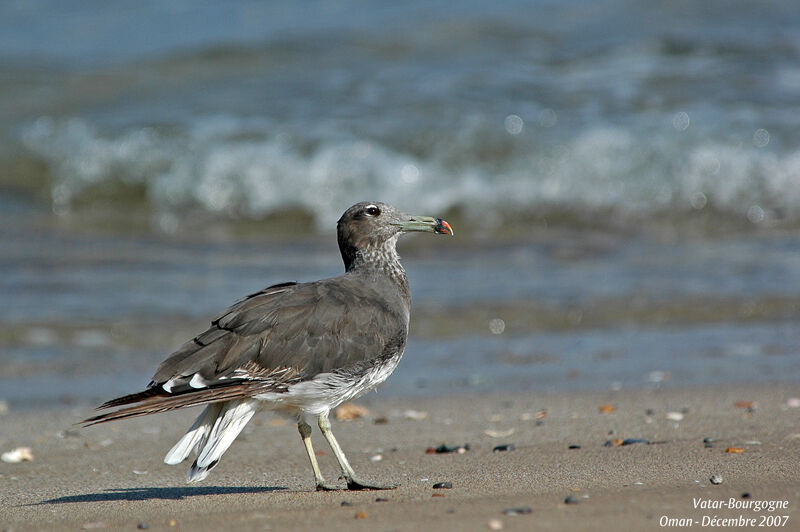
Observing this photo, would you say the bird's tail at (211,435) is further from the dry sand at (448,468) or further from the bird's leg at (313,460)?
the bird's leg at (313,460)

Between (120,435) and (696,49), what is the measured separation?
555 inches

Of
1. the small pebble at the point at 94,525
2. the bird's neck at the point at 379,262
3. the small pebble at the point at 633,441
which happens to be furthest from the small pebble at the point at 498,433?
the small pebble at the point at 94,525

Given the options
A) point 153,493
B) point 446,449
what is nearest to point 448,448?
point 446,449

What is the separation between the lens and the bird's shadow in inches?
199

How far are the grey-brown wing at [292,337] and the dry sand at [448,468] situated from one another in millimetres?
612

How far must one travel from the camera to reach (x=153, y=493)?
525 centimetres

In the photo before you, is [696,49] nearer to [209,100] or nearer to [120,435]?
[209,100]

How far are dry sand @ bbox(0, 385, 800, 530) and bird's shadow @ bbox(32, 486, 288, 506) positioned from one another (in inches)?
0.6

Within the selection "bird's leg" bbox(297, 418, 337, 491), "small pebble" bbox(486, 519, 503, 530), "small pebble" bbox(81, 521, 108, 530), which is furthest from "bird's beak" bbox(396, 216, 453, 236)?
"small pebble" bbox(81, 521, 108, 530)

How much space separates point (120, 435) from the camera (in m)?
6.77

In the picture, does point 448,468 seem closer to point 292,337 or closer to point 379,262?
point 292,337

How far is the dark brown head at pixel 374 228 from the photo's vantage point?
6.18m

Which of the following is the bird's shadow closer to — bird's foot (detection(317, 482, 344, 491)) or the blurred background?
bird's foot (detection(317, 482, 344, 491))

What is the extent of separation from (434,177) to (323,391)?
1027 cm
